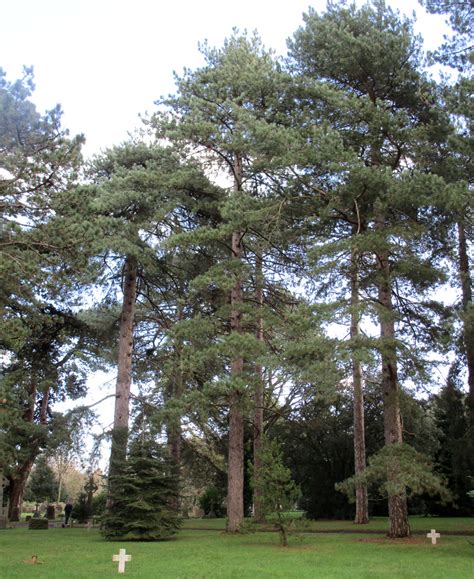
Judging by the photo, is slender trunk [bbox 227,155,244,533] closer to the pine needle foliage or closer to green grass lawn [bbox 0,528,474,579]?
green grass lawn [bbox 0,528,474,579]

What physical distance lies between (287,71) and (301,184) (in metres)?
3.47

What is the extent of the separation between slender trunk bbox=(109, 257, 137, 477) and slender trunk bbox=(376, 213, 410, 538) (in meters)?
7.68

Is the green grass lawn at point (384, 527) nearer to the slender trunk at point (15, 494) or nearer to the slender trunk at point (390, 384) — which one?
the slender trunk at point (390, 384)

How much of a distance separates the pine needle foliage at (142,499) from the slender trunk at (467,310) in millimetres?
9017

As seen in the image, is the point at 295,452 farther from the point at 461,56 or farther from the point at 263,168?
the point at 461,56

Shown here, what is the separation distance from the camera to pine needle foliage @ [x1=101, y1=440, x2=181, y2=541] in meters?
16.0

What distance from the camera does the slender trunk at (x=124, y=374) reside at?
58.4 ft

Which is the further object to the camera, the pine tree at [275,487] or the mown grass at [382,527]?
the mown grass at [382,527]

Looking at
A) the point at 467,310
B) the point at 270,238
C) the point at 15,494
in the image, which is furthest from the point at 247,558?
the point at 15,494

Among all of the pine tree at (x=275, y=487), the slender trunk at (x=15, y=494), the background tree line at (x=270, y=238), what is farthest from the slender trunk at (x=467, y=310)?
the slender trunk at (x=15, y=494)

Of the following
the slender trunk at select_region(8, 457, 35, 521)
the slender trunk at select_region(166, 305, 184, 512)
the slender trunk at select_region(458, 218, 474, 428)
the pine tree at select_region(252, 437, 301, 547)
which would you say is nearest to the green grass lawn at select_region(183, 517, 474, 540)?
the pine tree at select_region(252, 437, 301, 547)

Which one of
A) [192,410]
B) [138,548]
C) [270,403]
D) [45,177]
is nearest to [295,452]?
[270,403]

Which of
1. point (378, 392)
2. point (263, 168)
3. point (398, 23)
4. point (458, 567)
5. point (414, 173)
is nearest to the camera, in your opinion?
point (458, 567)

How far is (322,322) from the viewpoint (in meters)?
14.2
